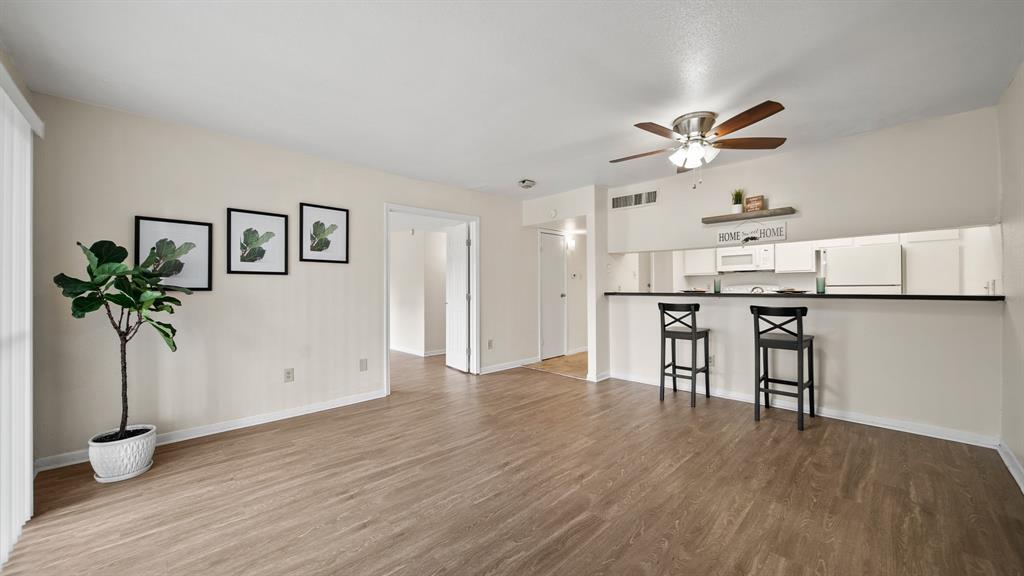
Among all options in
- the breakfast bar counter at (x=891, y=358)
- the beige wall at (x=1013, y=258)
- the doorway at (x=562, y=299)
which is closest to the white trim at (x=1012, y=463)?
the beige wall at (x=1013, y=258)

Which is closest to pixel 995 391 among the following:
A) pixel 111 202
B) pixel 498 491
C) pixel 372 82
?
pixel 498 491

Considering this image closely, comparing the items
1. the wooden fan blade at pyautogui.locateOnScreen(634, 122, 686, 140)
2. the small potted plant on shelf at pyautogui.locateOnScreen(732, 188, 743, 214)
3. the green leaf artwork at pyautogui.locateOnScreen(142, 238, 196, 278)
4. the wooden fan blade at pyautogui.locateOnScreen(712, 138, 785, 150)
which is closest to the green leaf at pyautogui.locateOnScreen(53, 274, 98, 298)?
the green leaf artwork at pyautogui.locateOnScreen(142, 238, 196, 278)

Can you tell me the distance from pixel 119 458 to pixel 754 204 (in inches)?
210

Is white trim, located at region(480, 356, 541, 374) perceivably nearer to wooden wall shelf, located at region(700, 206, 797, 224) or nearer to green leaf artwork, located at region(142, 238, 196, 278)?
wooden wall shelf, located at region(700, 206, 797, 224)

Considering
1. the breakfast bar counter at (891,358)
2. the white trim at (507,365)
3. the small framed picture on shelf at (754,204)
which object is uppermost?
the small framed picture on shelf at (754,204)

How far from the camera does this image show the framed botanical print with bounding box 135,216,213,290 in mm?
2939

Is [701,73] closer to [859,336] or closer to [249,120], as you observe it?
[859,336]

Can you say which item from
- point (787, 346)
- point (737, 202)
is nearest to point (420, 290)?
point (737, 202)

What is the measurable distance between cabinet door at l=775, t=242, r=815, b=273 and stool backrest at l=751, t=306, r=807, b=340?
162 centimetres

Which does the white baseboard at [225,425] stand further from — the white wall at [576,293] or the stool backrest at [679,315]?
the white wall at [576,293]

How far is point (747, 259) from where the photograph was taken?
5.30 m

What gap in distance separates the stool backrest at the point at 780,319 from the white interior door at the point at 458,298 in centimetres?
330

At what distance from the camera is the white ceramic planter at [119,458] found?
2400mm

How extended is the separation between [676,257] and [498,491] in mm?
4637
